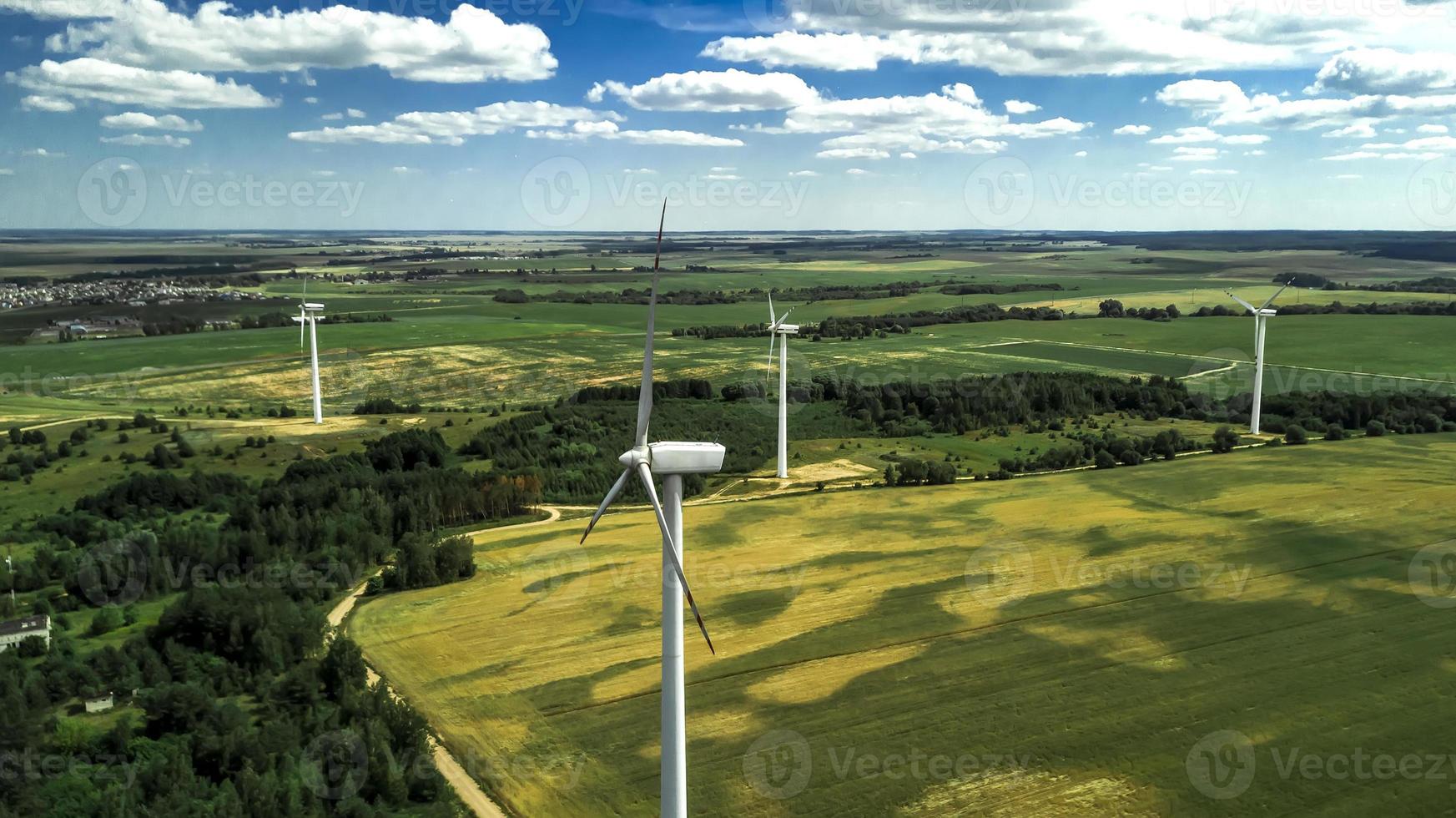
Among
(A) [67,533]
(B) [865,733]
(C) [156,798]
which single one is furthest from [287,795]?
(A) [67,533]

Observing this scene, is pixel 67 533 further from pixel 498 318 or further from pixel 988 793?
pixel 498 318
